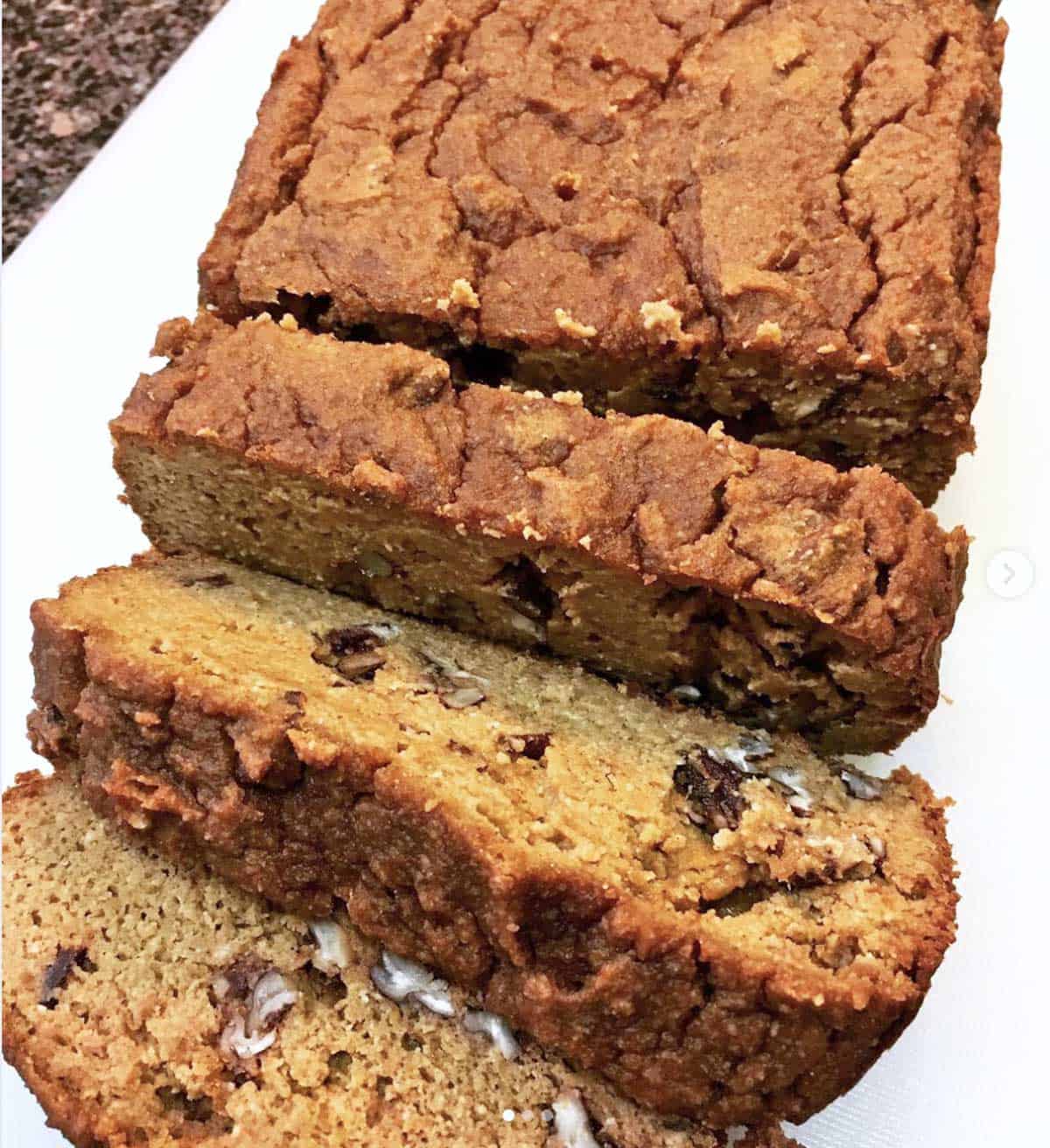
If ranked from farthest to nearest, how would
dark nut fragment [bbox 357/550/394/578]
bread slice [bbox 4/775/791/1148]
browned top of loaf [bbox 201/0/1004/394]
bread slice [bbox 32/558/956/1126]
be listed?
dark nut fragment [bbox 357/550/394/578] < browned top of loaf [bbox 201/0/1004/394] < bread slice [bbox 4/775/791/1148] < bread slice [bbox 32/558/956/1126]

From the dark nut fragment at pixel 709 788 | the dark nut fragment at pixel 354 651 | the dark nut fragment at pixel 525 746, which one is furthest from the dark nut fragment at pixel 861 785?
the dark nut fragment at pixel 354 651

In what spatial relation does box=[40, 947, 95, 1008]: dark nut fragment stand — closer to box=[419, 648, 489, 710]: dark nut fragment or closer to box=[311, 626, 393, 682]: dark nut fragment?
box=[311, 626, 393, 682]: dark nut fragment

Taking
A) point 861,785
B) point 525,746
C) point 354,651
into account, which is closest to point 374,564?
point 354,651

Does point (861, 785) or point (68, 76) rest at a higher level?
point (68, 76)

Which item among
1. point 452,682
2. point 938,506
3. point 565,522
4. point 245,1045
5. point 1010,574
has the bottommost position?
point 245,1045

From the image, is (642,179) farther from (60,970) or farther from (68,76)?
(68,76)

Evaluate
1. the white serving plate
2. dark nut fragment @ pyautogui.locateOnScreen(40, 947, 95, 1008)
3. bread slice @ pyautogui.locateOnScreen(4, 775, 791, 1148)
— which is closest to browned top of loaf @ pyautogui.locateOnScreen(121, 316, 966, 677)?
the white serving plate

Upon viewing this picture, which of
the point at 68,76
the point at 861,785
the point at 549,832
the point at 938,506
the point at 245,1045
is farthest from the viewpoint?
the point at 68,76
